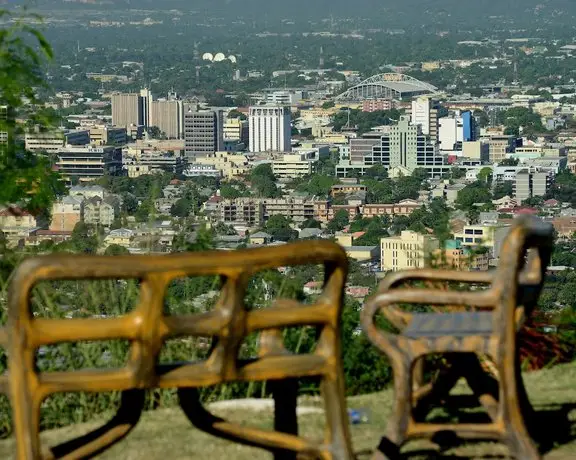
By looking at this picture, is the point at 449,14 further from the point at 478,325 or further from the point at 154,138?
the point at 478,325

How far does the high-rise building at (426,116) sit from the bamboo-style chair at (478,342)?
63963 mm

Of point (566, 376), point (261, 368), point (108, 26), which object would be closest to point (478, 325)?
point (261, 368)

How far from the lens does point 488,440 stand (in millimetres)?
2582

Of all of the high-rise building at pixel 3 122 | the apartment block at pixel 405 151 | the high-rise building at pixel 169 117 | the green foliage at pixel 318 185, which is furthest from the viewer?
the high-rise building at pixel 169 117

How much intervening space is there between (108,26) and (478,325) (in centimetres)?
14883

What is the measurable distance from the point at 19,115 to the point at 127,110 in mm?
73792

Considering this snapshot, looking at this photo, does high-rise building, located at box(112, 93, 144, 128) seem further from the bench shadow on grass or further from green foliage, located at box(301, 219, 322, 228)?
the bench shadow on grass

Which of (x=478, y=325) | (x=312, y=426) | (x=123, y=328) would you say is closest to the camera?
(x=123, y=328)

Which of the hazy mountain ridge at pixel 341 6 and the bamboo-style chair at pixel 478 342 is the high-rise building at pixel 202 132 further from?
the hazy mountain ridge at pixel 341 6

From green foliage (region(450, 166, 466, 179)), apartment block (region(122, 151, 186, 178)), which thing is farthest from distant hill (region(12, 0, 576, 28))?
green foliage (region(450, 166, 466, 179))

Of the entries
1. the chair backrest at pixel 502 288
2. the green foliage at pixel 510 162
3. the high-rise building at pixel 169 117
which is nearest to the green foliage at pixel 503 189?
the green foliage at pixel 510 162

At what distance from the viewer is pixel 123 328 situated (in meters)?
2.13

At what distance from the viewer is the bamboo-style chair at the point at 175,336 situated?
6.85 ft

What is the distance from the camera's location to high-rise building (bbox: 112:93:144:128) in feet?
251
